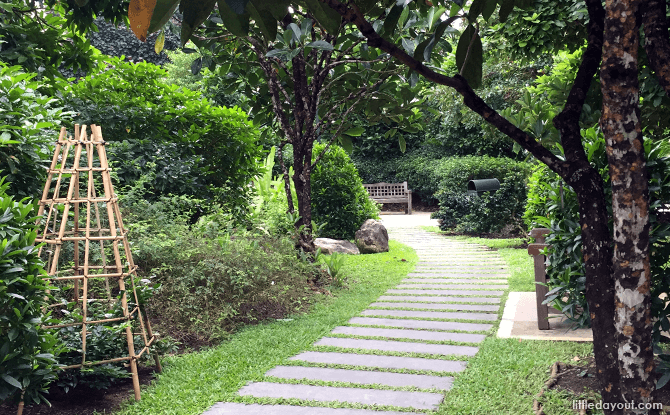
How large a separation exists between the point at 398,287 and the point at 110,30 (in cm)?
2112

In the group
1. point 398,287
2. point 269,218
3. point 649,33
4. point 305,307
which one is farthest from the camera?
point 269,218

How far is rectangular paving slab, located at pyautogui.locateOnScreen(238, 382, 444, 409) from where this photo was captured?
2955 millimetres

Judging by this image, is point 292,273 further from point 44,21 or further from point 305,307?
point 44,21

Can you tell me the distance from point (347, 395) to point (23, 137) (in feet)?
9.24

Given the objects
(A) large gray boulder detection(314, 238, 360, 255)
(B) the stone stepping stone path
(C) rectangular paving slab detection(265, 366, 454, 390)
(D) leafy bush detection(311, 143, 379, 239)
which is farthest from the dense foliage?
(C) rectangular paving slab detection(265, 366, 454, 390)

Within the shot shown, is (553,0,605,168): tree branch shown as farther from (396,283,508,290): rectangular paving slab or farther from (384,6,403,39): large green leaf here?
(396,283,508,290): rectangular paving slab

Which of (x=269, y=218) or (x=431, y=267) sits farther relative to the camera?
(x=431, y=267)

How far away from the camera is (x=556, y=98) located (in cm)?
386

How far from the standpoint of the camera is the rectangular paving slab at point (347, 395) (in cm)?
296

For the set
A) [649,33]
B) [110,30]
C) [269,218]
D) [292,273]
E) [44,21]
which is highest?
[110,30]

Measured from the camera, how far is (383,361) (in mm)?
3691

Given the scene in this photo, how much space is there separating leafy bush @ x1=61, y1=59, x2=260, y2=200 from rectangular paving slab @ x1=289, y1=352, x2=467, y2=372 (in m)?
2.78

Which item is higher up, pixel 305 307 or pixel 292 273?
pixel 292 273

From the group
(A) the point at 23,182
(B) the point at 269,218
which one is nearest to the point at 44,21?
(A) the point at 23,182
